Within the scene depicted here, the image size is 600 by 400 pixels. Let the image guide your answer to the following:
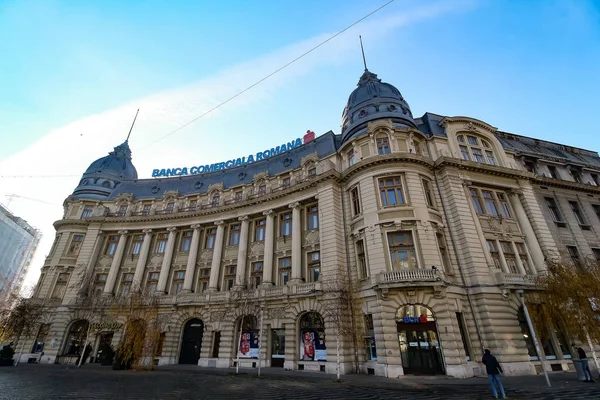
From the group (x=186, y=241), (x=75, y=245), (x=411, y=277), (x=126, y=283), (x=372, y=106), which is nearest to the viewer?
(x=411, y=277)

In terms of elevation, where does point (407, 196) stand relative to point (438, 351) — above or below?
above

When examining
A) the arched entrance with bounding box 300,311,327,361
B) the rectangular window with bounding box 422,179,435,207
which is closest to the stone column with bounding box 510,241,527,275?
the rectangular window with bounding box 422,179,435,207

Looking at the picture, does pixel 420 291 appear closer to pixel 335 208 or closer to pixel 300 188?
pixel 335 208

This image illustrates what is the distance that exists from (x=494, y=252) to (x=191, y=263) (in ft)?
103

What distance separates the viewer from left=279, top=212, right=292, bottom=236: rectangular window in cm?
3290

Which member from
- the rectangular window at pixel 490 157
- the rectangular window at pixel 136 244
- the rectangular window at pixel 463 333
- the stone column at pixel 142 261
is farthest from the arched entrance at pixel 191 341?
the rectangular window at pixel 490 157

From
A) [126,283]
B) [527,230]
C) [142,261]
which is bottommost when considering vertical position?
[126,283]

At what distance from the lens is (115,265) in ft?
121

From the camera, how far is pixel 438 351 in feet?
67.4

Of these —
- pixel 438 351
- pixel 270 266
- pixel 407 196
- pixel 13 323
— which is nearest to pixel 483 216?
→ pixel 407 196

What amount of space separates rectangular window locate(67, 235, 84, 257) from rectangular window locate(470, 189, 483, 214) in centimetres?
4730

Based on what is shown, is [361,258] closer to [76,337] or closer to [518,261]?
[518,261]

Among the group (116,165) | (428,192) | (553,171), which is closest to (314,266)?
(428,192)

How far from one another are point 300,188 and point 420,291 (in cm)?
1574
